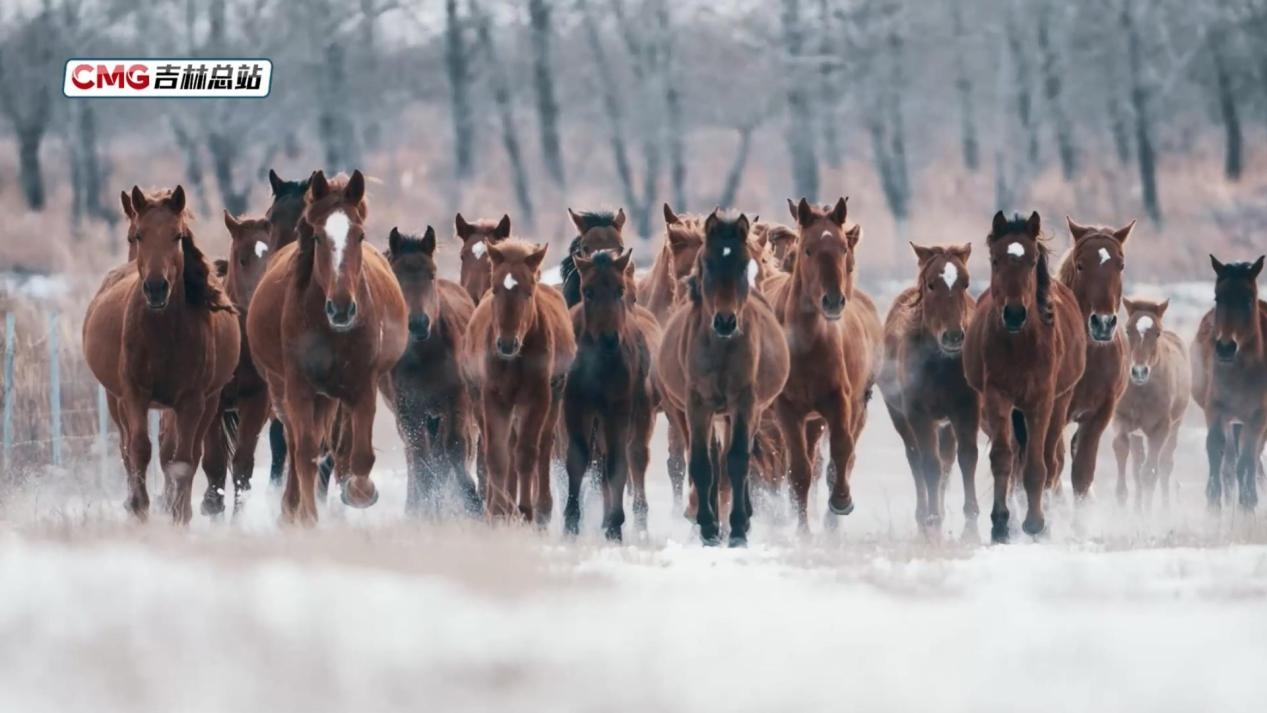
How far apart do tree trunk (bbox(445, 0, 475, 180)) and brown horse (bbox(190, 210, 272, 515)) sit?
23.7 m

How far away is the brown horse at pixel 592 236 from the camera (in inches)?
579

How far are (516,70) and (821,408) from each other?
1043 inches

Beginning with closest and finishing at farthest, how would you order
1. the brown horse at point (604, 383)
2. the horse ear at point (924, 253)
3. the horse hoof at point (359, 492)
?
the horse hoof at point (359, 492)
the brown horse at point (604, 383)
the horse ear at point (924, 253)

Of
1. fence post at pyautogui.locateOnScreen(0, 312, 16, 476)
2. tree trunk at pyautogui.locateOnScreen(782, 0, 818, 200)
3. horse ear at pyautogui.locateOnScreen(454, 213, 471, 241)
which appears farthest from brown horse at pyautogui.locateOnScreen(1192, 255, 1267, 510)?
tree trunk at pyautogui.locateOnScreen(782, 0, 818, 200)

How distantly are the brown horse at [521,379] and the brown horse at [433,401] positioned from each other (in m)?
1.32

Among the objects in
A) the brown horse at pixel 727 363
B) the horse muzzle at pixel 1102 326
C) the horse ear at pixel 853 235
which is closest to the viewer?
the brown horse at pixel 727 363

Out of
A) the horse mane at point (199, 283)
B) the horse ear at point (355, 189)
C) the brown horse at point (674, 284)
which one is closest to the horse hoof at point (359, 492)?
the horse mane at point (199, 283)

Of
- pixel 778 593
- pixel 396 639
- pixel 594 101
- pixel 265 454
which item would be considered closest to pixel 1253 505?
pixel 778 593

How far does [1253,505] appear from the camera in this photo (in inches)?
640

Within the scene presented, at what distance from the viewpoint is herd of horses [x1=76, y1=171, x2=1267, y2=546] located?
1293 centimetres

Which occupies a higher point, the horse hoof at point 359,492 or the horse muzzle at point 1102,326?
the horse muzzle at point 1102,326

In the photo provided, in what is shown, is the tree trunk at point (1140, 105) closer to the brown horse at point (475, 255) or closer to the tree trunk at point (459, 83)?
the tree trunk at point (459, 83)

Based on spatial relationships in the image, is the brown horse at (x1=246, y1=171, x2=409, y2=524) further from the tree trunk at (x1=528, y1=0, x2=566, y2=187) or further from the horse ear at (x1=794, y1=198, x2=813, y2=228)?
the tree trunk at (x1=528, y1=0, x2=566, y2=187)

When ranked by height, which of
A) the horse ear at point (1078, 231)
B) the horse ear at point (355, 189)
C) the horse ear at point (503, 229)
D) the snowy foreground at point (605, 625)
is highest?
the horse ear at point (355, 189)
